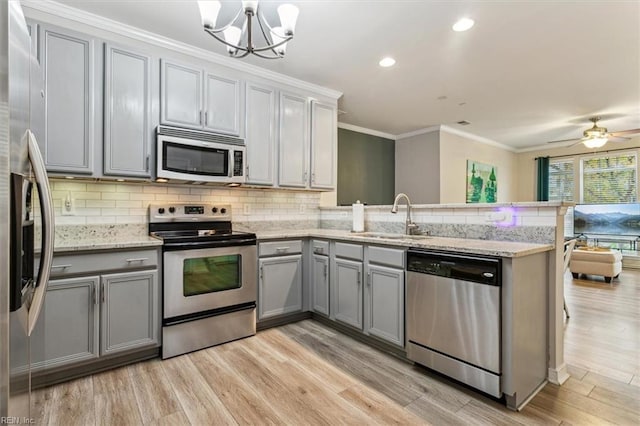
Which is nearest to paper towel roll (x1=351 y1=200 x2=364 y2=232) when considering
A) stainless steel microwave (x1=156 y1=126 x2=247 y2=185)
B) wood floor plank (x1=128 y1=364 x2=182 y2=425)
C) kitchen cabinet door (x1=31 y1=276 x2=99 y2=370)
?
stainless steel microwave (x1=156 y1=126 x2=247 y2=185)

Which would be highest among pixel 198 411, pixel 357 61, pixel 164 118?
pixel 357 61

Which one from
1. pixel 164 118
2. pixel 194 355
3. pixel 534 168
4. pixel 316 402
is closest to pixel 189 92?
pixel 164 118

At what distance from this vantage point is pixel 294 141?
11.8 ft

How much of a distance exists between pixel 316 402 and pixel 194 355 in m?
1.13

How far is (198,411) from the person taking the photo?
1836mm

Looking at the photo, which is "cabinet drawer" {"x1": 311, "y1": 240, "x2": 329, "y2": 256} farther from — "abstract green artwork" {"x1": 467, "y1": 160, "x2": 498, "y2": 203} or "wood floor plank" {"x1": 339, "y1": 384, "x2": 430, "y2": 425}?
"abstract green artwork" {"x1": 467, "y1": 160, "x2": 498, "y2": 203}

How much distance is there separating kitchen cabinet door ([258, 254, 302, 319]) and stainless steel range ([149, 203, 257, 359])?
0.11 metres

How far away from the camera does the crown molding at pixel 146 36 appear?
2328mm

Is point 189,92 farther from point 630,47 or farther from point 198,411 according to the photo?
point 630,47

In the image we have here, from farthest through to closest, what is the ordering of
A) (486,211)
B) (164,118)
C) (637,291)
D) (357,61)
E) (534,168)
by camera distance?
(534,168), (637,291), (357,61), (164,118), (486,211)

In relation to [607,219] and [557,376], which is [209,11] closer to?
[557,376]

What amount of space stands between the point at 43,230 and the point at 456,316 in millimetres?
2120

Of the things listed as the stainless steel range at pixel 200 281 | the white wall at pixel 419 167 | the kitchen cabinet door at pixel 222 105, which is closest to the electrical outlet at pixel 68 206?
the stainless steel range at pixel 200 281

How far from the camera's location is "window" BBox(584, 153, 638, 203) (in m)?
6.66
